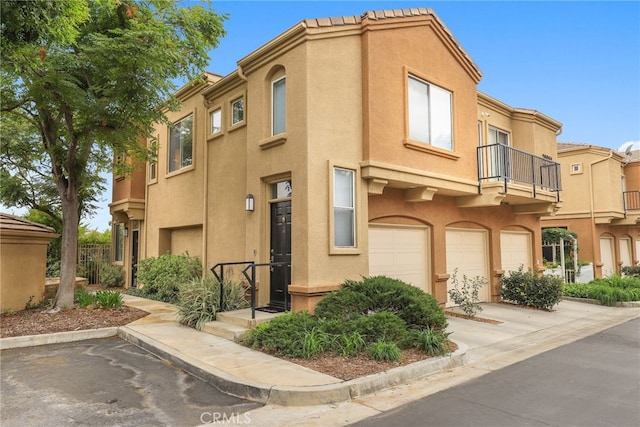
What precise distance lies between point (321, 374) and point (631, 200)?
2270 cm

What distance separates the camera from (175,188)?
13812mm

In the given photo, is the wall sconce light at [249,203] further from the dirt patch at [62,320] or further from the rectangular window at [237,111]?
the dirt patch at [62,320]

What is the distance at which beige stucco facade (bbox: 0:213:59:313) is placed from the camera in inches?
380

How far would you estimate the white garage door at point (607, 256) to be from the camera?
21125 millimetres

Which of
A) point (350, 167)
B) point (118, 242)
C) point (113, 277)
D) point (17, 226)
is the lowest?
point (113, 277)

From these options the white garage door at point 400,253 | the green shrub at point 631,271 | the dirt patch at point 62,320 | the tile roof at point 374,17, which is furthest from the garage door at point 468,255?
the green shrub at point 631,271

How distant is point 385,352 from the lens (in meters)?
5.99

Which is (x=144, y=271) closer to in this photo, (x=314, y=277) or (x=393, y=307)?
(x=314, y=277)

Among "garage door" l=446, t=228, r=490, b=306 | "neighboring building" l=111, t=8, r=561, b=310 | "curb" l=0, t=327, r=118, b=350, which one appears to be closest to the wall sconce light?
"neighboring building" l=111, t=8, r=561, b=310

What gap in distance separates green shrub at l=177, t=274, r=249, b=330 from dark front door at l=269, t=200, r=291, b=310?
80 cm

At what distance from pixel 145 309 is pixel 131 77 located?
18.8 feet

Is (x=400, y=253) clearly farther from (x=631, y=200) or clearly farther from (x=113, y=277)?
(x=631, y=200)

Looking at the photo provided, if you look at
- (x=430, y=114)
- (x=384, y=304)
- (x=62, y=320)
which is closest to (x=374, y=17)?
(x=430, y=114)

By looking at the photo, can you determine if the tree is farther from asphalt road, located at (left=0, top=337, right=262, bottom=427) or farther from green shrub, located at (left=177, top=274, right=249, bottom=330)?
asphalt road, located at (left=0, top=337, right=262, bottom=427)
